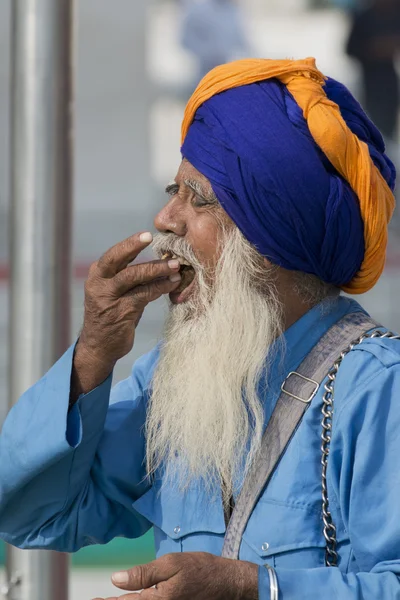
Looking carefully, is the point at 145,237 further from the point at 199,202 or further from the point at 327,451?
the point at 327,451

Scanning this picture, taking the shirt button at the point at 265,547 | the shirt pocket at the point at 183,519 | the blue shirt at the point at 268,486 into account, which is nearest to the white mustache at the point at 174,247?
the blue shirt at the point at 268,486

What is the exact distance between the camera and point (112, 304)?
81.8 inches

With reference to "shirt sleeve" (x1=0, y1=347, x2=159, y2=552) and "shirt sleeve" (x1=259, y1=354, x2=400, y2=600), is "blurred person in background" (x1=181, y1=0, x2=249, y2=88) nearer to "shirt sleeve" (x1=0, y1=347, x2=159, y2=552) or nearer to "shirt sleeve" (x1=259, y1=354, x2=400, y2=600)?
"shirt sleeve" (x1=0, y1=347, x2=159, y2=552)

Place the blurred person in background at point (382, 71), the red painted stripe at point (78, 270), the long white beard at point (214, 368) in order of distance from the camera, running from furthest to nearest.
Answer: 1. the blurred person in background at point (382, 71)
2. the red painted stripe at point (78, 270)
3. the long white beard at point (214, 368)

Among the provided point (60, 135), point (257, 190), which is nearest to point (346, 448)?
point (257, 190)

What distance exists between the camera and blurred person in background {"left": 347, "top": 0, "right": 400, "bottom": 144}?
10031 mm

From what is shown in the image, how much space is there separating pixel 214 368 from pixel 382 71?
27.7 feet

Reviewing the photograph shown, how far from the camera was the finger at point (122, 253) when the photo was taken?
2.03 meters

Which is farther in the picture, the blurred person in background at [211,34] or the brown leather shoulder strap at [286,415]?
the blurred person in background at [211,34]

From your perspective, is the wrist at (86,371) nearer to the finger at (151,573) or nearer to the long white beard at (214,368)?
the long white beard at (214,368)

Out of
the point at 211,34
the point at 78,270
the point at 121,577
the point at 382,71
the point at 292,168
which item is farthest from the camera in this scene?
the point at 211,34

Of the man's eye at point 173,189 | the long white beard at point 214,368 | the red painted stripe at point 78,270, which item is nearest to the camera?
the long white beard at point 214,368

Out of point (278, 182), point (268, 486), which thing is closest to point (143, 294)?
point (278, 182)

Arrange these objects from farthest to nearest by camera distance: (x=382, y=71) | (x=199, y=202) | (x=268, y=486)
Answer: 1. (x=382, y=71)
2. (x=199, y=202)
3. (x=268, y=486)
